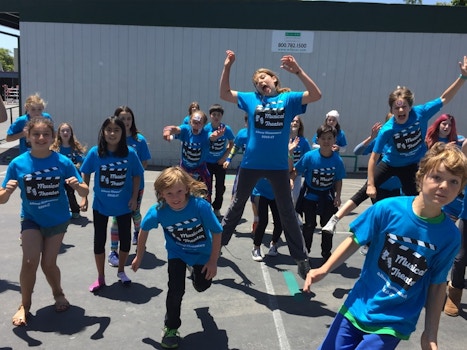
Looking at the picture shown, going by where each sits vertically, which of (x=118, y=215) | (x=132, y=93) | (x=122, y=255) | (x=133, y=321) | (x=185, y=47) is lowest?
(x=133, y=321)

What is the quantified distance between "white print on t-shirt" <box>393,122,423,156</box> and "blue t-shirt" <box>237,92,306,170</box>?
4.28 feet

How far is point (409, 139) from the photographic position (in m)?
4.44

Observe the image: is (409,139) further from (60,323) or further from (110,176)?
(60,323)

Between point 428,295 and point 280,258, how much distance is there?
306 cm

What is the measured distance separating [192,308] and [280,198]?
139cm

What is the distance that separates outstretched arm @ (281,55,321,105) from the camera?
3.57 m

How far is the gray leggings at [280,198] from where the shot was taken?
405 centimetres

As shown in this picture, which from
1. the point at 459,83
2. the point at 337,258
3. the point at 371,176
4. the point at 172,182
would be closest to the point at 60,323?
the point at 172,182

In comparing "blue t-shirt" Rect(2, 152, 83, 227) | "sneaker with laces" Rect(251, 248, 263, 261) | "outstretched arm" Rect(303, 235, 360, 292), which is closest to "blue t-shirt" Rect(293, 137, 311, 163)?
"sneaker with laces" Rect(251, 248, 263, 261)

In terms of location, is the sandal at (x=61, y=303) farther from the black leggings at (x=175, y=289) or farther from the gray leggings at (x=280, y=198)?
the gray leggings at (x=280, y=198)

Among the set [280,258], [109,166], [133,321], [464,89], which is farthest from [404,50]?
[133,321]

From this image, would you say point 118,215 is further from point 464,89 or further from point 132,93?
point 464,89

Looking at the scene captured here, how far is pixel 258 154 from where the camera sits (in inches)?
158

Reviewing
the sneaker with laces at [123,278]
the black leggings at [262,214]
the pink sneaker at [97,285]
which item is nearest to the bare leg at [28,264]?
the pink sneaker at [97,285]
